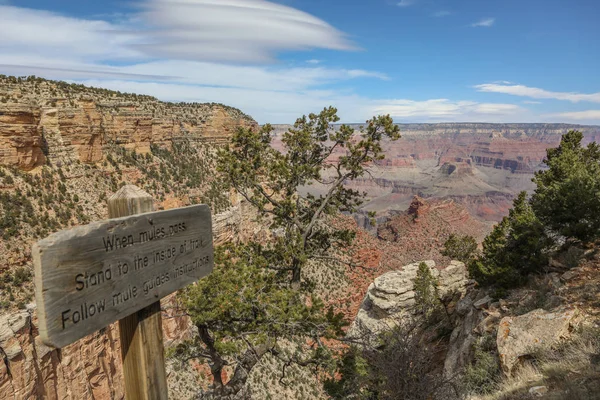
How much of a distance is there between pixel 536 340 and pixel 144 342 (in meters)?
7.13

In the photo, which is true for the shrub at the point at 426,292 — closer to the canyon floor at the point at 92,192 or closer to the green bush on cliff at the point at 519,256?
the canyon floor at the point at 92,192

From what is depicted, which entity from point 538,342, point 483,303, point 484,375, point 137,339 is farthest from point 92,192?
point 538,342

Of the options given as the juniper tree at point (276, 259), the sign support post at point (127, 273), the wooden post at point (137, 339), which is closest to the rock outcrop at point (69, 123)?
the juniper tree at point (276, 259)

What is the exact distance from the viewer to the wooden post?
248 cm

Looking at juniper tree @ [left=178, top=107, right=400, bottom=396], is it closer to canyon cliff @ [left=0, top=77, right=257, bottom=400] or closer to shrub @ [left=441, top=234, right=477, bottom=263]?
canyon cliff @ [left=0, top=77, right=257, bottom=400]

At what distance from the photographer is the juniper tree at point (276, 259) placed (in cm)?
778

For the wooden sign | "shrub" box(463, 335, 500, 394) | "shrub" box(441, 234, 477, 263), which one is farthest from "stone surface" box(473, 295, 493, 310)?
"shrub" box(441, 234, 477, 263)

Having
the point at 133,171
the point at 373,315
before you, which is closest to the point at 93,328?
the point at 373,315

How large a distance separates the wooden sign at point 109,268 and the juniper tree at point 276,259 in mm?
5085

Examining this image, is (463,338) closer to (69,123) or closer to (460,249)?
(460,249)

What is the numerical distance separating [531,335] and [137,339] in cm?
730

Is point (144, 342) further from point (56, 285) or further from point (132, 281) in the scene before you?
point (56, 285)

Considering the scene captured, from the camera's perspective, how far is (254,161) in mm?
10039

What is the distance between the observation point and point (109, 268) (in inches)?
84.7
